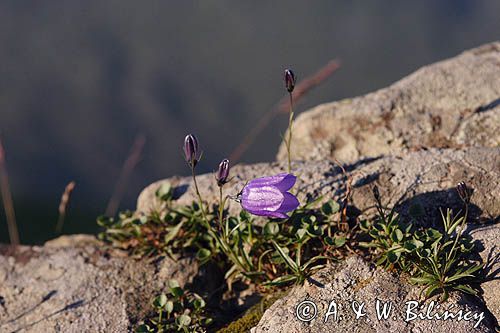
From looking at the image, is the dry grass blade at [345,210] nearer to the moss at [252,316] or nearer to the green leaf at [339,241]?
the green leaf at [339,241]

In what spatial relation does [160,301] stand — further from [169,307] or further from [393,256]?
[393,256]

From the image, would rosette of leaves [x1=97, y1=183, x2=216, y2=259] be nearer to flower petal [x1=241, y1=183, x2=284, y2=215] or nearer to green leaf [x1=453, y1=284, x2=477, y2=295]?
flower petal [x1=241, y1=183, x2=284, y2=215]

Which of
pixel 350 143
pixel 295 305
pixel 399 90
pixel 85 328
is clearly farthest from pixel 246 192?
pixel 399 90

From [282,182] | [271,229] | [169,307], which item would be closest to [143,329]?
[169,307]

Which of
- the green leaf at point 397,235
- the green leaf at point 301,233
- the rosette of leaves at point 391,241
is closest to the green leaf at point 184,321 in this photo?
the green leaf at point 301,233

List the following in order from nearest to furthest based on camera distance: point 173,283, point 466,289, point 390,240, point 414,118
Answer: point 466,289, point 390,240, point 173,283, point 414,118

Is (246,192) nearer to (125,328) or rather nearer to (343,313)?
(343,313)
